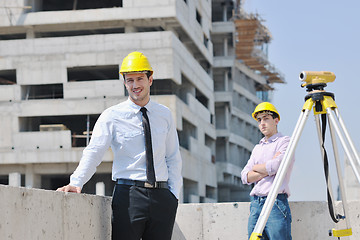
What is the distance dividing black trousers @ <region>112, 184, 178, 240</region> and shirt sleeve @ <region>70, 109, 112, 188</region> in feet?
0.80

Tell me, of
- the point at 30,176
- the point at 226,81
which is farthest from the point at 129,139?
the point at 226,81

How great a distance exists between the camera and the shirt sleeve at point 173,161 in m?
5.06

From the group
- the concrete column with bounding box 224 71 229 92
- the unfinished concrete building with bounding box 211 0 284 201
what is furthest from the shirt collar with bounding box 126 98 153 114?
the concrete column with bounding box 224 71 229 92

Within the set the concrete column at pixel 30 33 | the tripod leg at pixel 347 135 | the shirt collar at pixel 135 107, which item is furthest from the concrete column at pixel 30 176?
the tripod leg at pixel 347 135

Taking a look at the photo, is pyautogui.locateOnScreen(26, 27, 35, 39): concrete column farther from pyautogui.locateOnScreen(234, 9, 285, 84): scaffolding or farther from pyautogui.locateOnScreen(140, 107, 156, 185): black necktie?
pyautogui.locateOnScreen(140, 107, 156, 185): black necktie

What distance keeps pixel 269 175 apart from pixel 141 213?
5.69 ft

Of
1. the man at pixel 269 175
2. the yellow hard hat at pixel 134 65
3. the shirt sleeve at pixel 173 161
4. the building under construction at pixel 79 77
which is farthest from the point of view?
the building under construction at pixel 79 77

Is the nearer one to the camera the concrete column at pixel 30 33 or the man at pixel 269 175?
the man at pixel 269 175

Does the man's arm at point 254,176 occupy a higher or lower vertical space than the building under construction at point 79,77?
lower

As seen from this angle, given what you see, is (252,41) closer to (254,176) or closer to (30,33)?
(30,33)

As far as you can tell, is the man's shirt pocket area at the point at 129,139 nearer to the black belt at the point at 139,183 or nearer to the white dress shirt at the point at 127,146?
the white dress shirt at the point at 127,146

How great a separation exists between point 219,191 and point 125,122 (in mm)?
60168

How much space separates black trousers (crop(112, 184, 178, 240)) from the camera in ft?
15.8

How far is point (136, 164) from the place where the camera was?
4902mm
